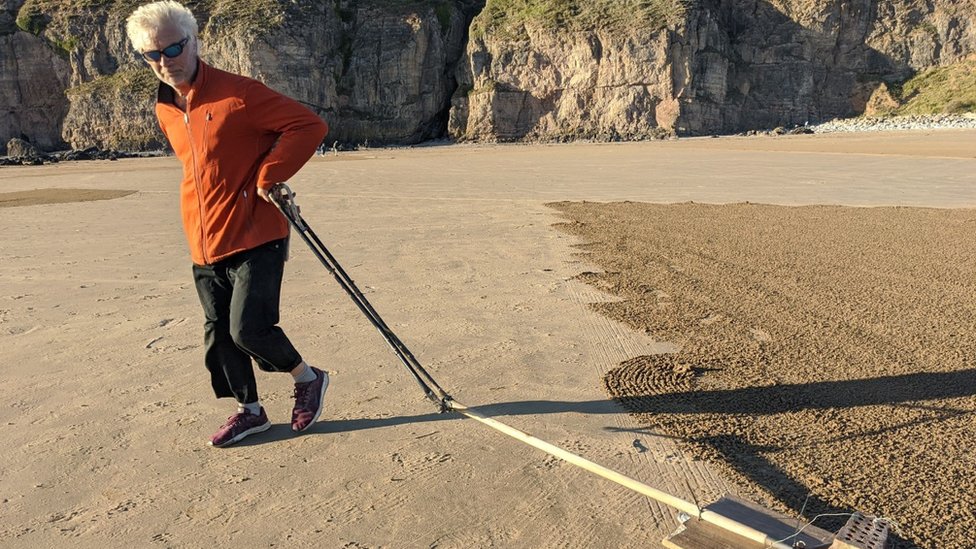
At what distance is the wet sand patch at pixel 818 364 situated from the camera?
117 inches

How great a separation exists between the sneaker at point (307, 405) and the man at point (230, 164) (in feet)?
0.92

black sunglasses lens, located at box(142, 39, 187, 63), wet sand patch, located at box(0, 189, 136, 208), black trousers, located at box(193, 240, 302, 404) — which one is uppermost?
black sunglasses lens, located at box(142, 39, 187, 63)

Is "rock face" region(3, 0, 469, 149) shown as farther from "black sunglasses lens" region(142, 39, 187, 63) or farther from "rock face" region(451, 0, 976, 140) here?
"black sunglasses lens" region(142, 39, 187, 63)

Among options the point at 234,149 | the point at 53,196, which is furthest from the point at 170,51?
the point at 53,196

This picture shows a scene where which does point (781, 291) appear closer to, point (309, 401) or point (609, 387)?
point (609, 387)

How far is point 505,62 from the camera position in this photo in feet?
208

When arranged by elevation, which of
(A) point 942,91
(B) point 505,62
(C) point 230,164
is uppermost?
(B) point 505,62

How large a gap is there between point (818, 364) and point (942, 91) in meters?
71.4

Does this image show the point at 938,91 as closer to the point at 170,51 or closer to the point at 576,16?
the point at 576,16

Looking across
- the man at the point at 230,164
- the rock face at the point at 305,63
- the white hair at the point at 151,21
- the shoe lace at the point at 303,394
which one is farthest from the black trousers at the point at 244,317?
the rock face at the point at 305,63

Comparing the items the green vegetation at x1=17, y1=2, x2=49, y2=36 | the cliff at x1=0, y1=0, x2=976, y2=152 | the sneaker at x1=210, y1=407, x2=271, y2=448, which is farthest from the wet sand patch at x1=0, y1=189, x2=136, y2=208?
the green vegetation at x1=17, y1=2, x2=49, y2=36

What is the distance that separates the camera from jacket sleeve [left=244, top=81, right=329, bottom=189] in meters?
3.23

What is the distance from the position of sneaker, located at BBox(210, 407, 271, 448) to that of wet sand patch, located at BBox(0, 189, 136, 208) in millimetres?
15764

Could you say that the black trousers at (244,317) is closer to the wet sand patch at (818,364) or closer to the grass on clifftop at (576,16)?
the wet sand patch at (818,364)
